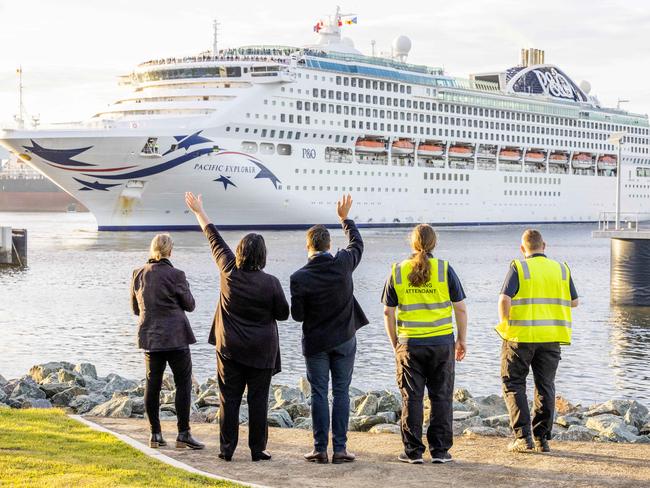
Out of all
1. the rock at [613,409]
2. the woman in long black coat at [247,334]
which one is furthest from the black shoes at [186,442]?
the rock at [613,409]

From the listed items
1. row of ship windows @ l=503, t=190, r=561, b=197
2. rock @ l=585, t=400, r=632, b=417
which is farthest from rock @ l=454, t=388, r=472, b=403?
row of ship windows @ l=503, t=190, r=561, b=197

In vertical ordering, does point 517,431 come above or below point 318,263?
below

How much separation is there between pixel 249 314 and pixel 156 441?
1421mm

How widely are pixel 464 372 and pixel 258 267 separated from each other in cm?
926

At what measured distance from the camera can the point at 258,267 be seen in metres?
7.82

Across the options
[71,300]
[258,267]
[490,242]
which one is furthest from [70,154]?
[258,267]

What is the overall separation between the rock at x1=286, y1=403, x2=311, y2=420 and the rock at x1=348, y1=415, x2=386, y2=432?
1.10 metres

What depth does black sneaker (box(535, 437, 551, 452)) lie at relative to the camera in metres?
8.30

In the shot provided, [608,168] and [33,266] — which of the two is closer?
[33,266]

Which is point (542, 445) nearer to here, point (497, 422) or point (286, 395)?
point (497, 422)

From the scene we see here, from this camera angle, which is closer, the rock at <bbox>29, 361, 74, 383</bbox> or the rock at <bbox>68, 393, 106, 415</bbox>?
the rock at <bbox>68, 393, 106, 415</bbox>

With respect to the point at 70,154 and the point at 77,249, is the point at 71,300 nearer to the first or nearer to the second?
the point at 77,249

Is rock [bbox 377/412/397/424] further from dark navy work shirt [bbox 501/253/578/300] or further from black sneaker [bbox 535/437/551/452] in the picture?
dark navy work shirt [bbox 501/253/578/300]

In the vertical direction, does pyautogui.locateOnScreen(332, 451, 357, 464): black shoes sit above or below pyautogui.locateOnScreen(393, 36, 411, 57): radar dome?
below
